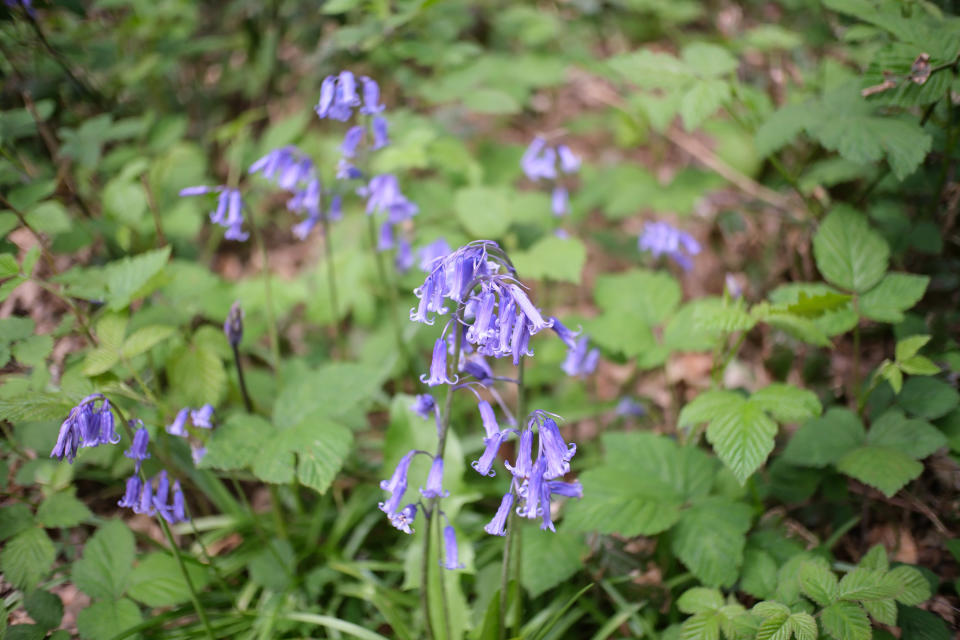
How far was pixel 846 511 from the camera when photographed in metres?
2.96

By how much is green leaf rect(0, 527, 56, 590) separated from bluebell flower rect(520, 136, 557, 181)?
2944 mm

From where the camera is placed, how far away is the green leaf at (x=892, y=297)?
8.87 feet

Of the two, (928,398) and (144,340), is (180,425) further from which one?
(928,398)

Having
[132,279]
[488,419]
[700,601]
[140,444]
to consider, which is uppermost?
[132,279]

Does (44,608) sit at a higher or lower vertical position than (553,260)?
lower

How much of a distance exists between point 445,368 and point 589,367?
4.70 feet

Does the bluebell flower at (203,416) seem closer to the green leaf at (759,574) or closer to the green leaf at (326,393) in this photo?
the green leaf at (326,393)

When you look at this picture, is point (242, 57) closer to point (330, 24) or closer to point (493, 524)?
point (330, 24)

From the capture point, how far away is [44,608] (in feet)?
7.89

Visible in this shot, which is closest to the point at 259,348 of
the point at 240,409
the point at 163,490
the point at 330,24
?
the point at 240,409

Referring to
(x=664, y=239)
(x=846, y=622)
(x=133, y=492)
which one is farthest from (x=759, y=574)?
(x=133, y=492)

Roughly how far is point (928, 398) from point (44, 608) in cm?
379

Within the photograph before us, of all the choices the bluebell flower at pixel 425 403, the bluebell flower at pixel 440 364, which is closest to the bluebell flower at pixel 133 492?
the bluebell flower at pixel 425 403

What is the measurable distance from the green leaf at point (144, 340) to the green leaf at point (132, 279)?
15cm
